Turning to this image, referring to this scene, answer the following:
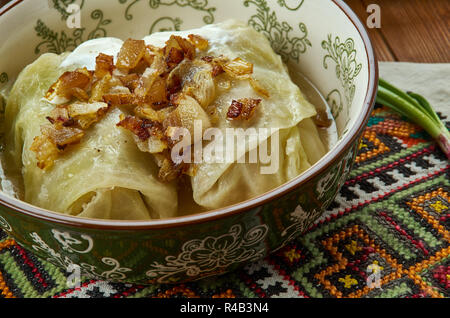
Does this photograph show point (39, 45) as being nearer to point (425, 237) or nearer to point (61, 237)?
point (61, 237)

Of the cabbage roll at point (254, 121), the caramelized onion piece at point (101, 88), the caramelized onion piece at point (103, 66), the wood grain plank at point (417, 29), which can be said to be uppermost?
the caramelized onion piece at point (103, 66)

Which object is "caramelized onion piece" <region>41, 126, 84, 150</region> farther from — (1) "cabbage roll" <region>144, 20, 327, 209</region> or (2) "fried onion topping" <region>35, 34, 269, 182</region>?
(1) "cabbage roll" <region>144, 20, 327, 209</region>

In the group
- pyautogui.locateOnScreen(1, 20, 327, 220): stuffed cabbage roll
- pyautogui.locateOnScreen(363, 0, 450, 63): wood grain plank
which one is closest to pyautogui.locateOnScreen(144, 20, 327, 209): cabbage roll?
pyautogui.locateOnScreen(1, 20, 327, 220): stuffed cabbage roll

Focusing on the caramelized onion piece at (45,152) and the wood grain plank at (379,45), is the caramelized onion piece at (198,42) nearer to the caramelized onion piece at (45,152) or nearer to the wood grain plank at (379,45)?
the caramelized onion piece at (45,152)

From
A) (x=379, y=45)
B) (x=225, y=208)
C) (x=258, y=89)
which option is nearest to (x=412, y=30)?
(x=379, y=45)

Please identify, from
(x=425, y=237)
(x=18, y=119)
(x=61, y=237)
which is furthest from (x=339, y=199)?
(x=18, y=119)

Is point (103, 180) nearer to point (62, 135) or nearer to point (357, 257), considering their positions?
point (62, 135)

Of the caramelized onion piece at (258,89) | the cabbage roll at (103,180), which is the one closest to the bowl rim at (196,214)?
the cabbage roll at (103,180)
